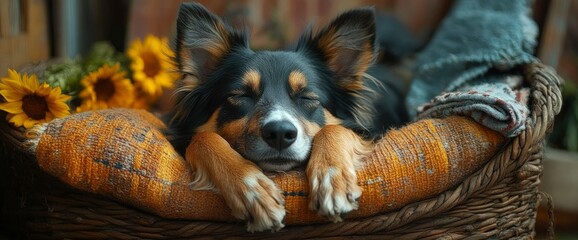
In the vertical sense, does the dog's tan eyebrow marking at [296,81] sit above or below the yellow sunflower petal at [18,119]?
above

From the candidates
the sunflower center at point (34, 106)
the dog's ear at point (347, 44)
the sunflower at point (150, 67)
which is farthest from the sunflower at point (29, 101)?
the dog's ear at point (347, 44)

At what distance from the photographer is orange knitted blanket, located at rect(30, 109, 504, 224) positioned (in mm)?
1970

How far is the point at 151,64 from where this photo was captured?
128 inches

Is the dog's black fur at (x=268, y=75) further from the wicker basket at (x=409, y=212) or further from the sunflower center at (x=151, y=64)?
the sunflower center at (x=151, y=64)

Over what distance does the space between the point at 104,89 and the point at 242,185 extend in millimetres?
1410

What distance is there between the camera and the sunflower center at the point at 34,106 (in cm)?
238

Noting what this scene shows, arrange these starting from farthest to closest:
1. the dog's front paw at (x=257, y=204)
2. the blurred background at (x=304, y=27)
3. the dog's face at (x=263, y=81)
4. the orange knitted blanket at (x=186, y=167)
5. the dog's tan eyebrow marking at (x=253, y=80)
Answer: the blurred background at (x=304, y=27)
the dog's tan eyebrow marking at (x=253, y=80)
the dog's face at (x=263, y=81)
the orange knitted blanket at (x=186, y=167)
the dog's front paw at (x=257, y=204)

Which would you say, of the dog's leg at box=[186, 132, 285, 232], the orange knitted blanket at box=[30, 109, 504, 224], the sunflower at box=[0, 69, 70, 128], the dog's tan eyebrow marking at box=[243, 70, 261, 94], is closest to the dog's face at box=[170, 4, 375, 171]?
the dog's tan eyebrow marking at box=[243, 70, 261, 94]

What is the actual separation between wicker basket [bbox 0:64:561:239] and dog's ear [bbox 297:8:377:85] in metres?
0.72

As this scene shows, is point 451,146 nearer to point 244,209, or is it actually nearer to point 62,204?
point 244,209

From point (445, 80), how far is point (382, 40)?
0.53m

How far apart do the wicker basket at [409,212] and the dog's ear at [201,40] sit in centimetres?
72

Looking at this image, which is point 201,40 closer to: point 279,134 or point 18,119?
point 279,134

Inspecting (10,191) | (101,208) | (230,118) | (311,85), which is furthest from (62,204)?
(311,85)
